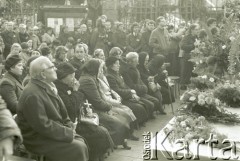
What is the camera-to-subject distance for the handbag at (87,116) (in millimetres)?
6199

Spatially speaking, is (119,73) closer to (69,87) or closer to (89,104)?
(89,104)

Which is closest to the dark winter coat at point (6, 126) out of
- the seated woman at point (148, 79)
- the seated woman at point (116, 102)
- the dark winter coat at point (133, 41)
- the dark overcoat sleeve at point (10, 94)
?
the dark overcoat sleeve at point (10, 94)

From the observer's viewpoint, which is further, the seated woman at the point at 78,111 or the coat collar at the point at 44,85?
the seated woman at the point at 78,111

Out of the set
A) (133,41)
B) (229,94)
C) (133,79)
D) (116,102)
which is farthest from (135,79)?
(133,41)

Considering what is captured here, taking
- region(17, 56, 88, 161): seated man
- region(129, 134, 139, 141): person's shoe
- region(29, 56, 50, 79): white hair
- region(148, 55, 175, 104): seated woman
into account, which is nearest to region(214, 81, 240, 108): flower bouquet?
region(129, 134, 139, 141): person's shoe

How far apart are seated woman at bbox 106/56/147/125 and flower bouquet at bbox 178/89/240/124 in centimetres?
255

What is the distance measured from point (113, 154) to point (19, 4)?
42.3 feet

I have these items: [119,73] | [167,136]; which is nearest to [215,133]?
[167,136]

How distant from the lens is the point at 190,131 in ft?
15.4

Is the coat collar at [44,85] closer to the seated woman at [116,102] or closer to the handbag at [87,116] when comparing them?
the handbag at [87,116]

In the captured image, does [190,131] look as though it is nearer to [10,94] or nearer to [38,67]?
[38,67]

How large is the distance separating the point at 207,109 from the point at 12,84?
2.60 metres

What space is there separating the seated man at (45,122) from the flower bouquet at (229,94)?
7.59ft

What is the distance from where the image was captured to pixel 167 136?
4.64 metres
